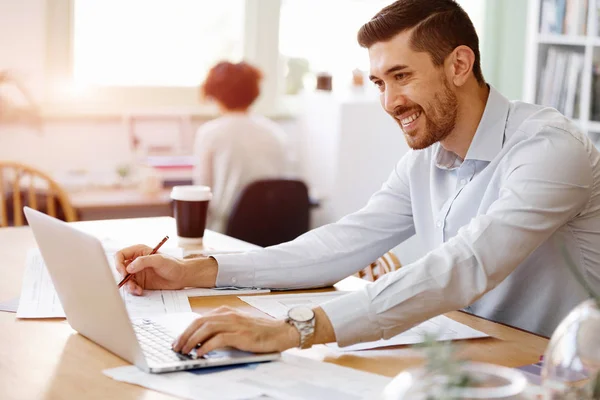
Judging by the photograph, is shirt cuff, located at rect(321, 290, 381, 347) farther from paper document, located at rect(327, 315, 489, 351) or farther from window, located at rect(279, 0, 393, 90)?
window, located at rect(279, 0, 393, 90)

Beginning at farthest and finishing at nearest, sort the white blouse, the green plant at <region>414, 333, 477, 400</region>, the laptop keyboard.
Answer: the white blouse, the laptop keyboard, the green plant at <region>414, 333, 477, 400</region>

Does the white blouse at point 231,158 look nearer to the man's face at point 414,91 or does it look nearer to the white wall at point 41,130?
the white wall at point 41,130

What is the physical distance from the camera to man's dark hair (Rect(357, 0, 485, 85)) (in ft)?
5.90

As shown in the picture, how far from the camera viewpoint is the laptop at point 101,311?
1.28m

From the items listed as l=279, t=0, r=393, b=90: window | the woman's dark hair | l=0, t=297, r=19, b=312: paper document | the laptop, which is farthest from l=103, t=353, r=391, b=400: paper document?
l=279, t=0, r=393, b=90: window

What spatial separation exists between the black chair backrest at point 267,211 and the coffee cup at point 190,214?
4.17 feet

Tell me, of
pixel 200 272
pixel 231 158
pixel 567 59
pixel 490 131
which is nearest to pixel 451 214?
pixel 490 131

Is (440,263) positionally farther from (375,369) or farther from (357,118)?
(357,118)

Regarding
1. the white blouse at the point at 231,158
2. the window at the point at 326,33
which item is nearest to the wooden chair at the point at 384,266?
the white blouse at the point at 231,158

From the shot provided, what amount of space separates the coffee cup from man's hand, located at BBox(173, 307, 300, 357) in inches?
35.9

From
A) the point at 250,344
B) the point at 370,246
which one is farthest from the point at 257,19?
the point at 250,344

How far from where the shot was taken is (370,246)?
6.60 feet

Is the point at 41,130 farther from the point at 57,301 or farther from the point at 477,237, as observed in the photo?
the point at 477,237

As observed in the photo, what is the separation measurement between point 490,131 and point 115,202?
2.31 meters
